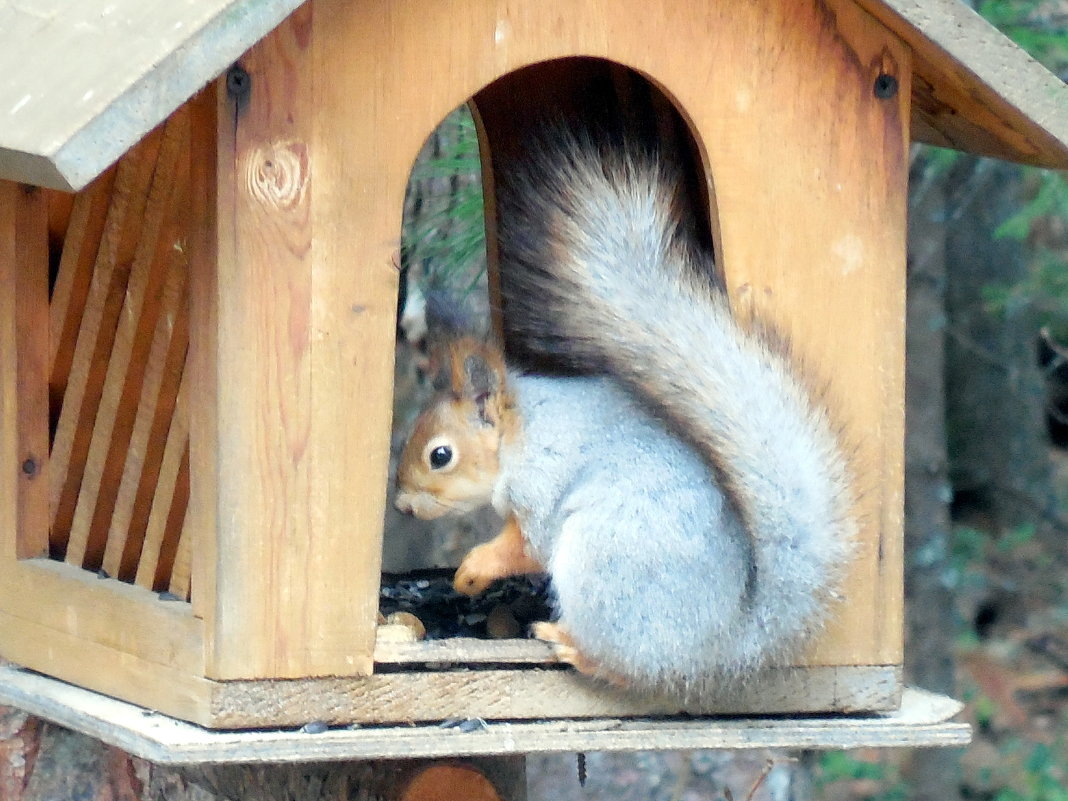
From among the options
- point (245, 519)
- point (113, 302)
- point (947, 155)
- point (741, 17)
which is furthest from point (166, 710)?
point (947, 155)

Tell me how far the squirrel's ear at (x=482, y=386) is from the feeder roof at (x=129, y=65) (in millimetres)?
541

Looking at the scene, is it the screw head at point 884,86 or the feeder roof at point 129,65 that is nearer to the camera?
the feeder roof at point 129,65

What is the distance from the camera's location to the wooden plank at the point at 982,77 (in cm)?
157

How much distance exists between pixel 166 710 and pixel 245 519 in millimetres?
253

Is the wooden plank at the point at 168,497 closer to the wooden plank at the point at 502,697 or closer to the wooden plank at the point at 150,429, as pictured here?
the wooden plank at the point at 150,429

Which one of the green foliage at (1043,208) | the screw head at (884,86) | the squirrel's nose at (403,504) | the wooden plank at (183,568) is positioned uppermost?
the green foliage at (1043,208)

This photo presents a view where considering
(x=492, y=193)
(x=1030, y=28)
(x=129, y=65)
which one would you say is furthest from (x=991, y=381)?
(x=129, y=65)

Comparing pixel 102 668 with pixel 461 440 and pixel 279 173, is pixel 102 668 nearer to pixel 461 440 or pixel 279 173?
pixel 461 440

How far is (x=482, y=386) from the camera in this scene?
1.77 meters

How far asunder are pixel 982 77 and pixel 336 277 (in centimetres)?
Answer: 68

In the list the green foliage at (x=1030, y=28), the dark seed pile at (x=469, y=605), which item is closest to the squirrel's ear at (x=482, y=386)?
the dark seed pile at (x=469, y=605)

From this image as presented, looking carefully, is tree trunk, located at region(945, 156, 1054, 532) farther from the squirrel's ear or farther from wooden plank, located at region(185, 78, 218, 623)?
wooden plank, located at region(185, 78, 218, 623)

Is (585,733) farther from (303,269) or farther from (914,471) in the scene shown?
(914,471)

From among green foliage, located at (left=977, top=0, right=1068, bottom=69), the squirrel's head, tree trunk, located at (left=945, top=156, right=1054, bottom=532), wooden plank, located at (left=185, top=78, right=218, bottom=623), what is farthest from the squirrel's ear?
tree trunk, located at (left=945, top=156, right=1054, bottom=532)
